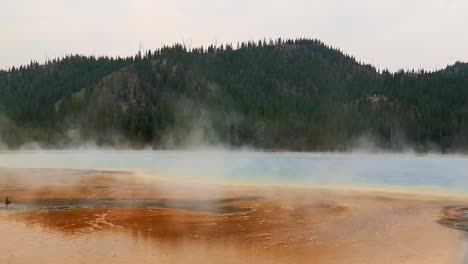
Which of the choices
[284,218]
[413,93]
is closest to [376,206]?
[284,218]

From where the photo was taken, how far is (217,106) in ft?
418

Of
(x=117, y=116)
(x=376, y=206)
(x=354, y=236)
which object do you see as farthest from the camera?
(x=117, y=116)

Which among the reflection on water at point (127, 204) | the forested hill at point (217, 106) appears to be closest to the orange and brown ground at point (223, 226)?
the reflection on water at point (127, 204)

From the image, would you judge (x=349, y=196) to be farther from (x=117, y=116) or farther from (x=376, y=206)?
(x=117, y=116)

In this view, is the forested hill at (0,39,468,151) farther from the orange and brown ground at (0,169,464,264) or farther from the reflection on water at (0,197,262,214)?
the reflection on water at (0,197,262,214)

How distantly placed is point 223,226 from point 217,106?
10954cm

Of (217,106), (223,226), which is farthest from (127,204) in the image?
(217,106)

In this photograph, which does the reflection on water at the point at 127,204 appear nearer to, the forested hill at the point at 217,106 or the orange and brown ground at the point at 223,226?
the orange and brown ground at the point at 223,226

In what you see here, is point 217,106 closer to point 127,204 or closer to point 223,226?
point 127,204

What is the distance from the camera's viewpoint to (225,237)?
1639 centimetres

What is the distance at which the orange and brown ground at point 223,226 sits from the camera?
46.8ft

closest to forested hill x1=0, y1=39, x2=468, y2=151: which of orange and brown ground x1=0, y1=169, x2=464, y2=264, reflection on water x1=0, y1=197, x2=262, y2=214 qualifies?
orange and brown ground x1=0, y1=169, x2=464, y2=264

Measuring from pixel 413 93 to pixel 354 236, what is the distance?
5053 inches

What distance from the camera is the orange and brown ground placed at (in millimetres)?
14266
